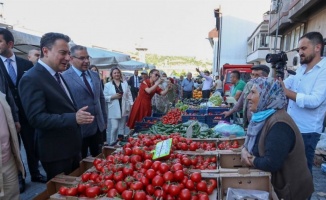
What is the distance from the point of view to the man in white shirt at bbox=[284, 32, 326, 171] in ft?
8.75

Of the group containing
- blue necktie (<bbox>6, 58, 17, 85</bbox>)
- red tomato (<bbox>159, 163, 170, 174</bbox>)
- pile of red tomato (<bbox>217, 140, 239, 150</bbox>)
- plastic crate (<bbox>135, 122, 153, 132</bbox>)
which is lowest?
plastic crate (<bbox>135, 122, 153, 132</bbox>)

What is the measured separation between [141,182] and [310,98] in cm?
207

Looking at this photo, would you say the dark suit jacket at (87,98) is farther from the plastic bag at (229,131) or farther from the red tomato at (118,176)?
the plastic bag at (229,131)

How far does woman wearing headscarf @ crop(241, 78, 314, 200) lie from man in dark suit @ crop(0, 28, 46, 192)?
2971 mm

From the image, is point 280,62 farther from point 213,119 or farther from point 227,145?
point 213,119

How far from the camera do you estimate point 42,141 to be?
7.50 feet

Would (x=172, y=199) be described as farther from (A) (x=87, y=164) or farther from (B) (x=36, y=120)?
(B) (x=36, y=120)

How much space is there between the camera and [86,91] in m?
3.29

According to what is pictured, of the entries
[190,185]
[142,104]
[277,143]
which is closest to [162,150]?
[190,185]

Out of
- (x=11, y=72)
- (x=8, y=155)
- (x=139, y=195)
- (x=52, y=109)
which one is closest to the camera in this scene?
(x=139, y=195)

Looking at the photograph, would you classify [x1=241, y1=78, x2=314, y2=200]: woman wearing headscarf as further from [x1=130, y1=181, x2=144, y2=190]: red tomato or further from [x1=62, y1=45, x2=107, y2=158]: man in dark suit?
[x1=62, y1=45, x2=107, y2=158]: man in dark suit

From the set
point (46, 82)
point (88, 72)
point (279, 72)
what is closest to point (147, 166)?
point (46, 82)

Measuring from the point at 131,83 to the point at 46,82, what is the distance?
1004 centimetres

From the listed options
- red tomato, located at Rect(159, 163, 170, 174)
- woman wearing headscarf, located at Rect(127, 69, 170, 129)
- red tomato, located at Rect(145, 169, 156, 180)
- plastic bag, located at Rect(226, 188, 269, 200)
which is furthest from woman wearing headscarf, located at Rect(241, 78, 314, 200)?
woman wearing headscarf, located at Rect(127, 69, 170, 129)
